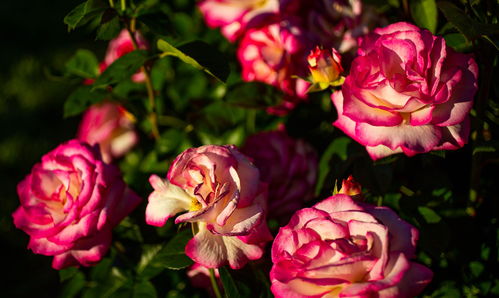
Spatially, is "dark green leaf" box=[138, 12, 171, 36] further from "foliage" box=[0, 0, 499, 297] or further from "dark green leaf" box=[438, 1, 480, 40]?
"dark green leaf" box=[438, 1, 480, 40]

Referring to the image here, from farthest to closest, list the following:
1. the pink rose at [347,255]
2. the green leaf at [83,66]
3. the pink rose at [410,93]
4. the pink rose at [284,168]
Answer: the green leaf at [83,66] → the pink rose at [284,168] → the pink rose at [410,93] → the pink rose at [347,255]

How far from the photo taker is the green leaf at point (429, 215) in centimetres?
90

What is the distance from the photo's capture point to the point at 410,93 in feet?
2.48

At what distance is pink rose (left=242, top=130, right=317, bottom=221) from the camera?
969 mm

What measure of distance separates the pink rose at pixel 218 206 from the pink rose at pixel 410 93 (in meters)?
0.16

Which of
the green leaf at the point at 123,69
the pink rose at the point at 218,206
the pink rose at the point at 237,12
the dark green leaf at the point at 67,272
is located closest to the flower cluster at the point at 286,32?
the pink rose at the point at 237,12

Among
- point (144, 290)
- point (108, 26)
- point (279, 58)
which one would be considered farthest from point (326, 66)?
point (144, 290)

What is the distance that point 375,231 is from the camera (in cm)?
65

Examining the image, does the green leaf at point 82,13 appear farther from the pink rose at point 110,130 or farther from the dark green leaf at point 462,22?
the dark green leaf at point 462,22

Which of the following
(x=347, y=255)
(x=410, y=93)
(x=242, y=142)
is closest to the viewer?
(x=347, y=255)

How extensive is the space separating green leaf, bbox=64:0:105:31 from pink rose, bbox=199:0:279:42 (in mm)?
283

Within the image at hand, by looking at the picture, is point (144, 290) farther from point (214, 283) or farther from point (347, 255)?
point (347, 255)

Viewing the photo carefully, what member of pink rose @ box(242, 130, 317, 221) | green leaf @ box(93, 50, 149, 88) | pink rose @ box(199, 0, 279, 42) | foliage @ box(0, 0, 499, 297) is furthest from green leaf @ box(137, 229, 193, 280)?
pink rose @ box(199, 0, 279, 42)

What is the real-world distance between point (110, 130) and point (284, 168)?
440 mm
